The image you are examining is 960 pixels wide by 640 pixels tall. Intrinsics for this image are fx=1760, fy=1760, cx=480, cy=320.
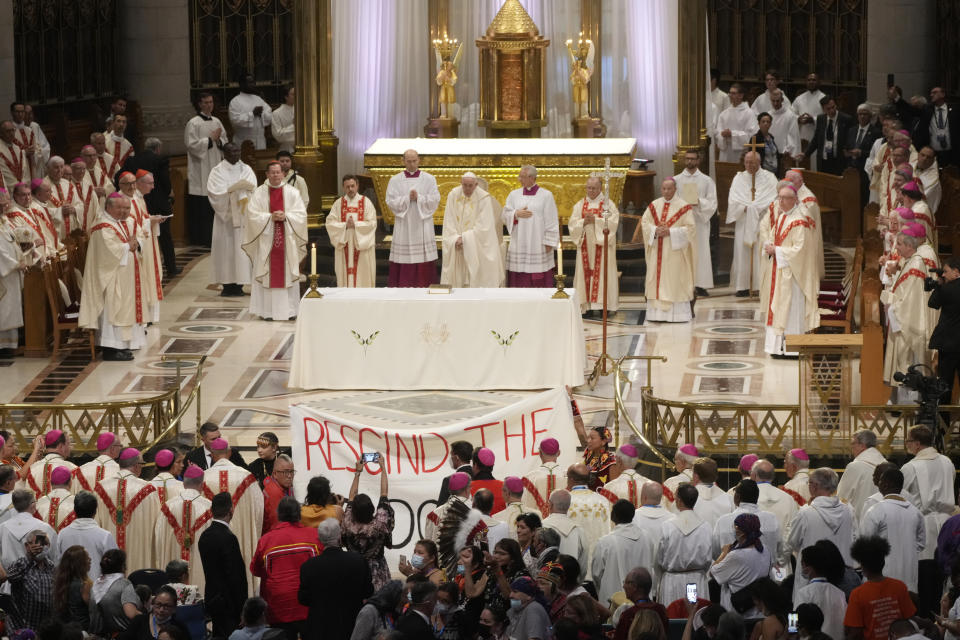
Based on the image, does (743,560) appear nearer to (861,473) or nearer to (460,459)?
(861,473)

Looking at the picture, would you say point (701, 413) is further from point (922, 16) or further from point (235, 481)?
point (922, 16)

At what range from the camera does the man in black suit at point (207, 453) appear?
1128 cm

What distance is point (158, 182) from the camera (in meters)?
20.7

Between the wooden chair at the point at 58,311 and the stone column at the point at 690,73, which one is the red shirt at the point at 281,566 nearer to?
the wooden chair at the point at 58,311

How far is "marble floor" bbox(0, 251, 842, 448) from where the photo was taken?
14758 mm

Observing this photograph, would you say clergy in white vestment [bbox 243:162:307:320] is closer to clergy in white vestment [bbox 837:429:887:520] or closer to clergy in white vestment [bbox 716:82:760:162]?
clergy in white vestment [bbox 716:82:760:162]

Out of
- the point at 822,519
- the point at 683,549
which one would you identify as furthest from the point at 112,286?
the point at 822,519

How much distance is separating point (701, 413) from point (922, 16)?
11.5 m

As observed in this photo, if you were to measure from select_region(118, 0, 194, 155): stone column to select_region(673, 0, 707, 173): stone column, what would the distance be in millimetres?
8068

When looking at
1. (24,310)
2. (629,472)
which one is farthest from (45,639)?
(24,310)

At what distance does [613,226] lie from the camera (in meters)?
17.8

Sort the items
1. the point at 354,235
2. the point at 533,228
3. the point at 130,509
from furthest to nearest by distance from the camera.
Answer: the point at 354,235 < the point at 533,228 < the point at 130,509

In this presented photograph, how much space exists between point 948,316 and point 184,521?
5975mm

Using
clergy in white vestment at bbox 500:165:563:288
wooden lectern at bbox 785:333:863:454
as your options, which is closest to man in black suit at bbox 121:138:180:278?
clergy in white vestment at bbox 500:165:563:288
